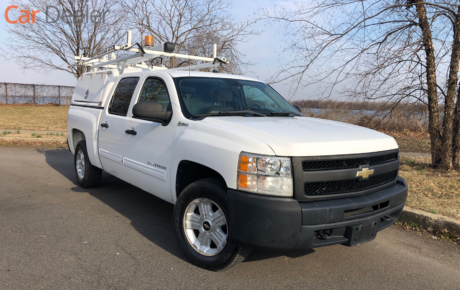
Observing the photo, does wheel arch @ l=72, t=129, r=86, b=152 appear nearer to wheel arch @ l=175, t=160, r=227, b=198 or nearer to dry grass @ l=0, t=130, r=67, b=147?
wheel arch @ l=175, t=160, r=227, b=198

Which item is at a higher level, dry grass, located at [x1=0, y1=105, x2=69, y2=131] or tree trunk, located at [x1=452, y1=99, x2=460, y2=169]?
tree trunk, located at [x1=452, y1=99, x2=460, y2=169]

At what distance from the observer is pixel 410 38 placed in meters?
6.55

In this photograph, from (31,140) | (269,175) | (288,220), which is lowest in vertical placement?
(31,140)

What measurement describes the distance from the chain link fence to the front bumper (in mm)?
29845

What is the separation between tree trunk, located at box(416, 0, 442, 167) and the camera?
6660mm

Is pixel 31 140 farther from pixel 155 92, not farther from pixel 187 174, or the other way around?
pixel 187 174

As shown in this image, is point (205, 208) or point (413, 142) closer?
point (205, 208)

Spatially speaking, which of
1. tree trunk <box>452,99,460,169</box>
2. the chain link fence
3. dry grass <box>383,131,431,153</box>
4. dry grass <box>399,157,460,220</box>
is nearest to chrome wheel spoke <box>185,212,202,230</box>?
dry grass <box>399,157,460,220</box>

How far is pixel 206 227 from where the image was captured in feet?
11.2

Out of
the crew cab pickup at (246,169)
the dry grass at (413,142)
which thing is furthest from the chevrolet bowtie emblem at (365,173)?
the dry grass at (413,142)

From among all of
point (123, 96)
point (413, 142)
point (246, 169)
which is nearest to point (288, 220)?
point (246, 169)

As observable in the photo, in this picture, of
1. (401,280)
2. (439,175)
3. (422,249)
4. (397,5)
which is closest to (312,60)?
(397,5)

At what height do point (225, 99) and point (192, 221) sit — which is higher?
point (225, 99)

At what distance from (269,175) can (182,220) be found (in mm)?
1158
